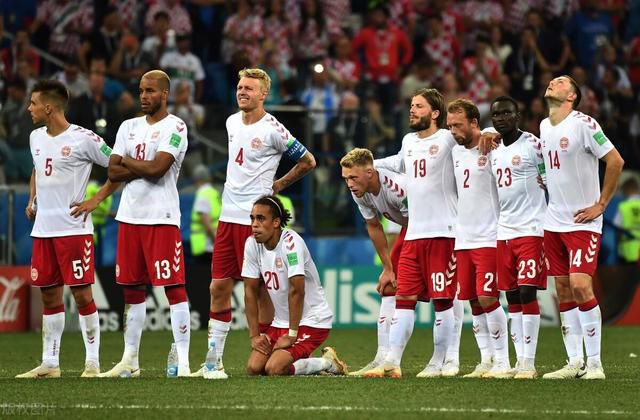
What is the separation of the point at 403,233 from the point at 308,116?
799 cm

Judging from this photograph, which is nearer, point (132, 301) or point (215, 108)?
point (132, 301)

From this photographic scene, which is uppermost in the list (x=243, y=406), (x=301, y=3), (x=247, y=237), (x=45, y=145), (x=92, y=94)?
(x=301, y=3)

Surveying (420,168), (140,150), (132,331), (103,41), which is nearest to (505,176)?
(420,168)

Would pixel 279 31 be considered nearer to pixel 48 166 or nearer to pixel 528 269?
pixel 48 166

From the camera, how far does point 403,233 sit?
40.9ft

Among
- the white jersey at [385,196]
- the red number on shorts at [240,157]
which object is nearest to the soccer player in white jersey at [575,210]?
the white jersey at [385,196]

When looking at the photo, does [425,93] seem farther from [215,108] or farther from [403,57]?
[403,57]

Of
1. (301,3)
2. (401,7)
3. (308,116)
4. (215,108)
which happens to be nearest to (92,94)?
(215,108)

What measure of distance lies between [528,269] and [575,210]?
638 millimetres

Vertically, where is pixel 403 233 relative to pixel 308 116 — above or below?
below

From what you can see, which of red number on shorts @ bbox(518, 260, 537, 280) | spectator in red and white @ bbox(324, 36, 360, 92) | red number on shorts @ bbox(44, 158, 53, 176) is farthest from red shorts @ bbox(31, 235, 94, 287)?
spectator in red and white @ bbox(324, 36, 360, 92)

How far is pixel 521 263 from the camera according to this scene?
37.5 ft

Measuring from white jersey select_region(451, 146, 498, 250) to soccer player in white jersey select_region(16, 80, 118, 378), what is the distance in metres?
2.95

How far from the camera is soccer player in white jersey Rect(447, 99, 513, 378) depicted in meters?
11.6
